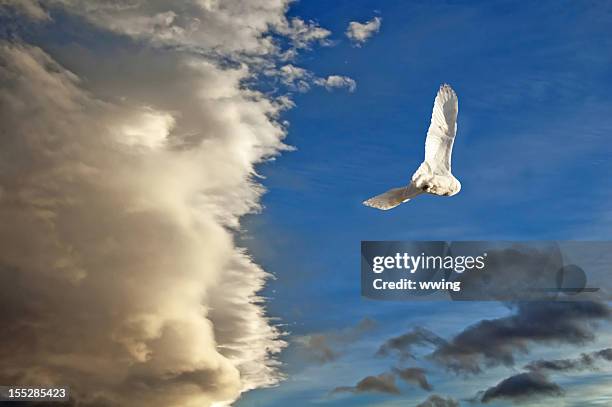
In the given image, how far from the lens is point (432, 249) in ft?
89.0

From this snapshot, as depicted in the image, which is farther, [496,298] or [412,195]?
[496,298]

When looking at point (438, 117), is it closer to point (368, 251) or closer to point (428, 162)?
point (428, 162)

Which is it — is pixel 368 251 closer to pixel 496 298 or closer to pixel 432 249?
pixel 432 249

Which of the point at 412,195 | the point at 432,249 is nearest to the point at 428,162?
the point at 412,195

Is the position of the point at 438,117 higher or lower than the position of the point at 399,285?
higher

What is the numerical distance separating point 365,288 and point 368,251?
1.10 meters

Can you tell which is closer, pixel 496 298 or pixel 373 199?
pixel 373 199

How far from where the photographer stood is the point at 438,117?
22438mm

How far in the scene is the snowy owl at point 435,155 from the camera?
22281mm

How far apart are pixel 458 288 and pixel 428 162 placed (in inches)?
241

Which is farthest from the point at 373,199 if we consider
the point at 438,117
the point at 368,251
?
the point at 368,251

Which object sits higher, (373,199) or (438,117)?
(438,117)

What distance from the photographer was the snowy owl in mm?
22281

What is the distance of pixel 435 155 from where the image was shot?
22656 mm
